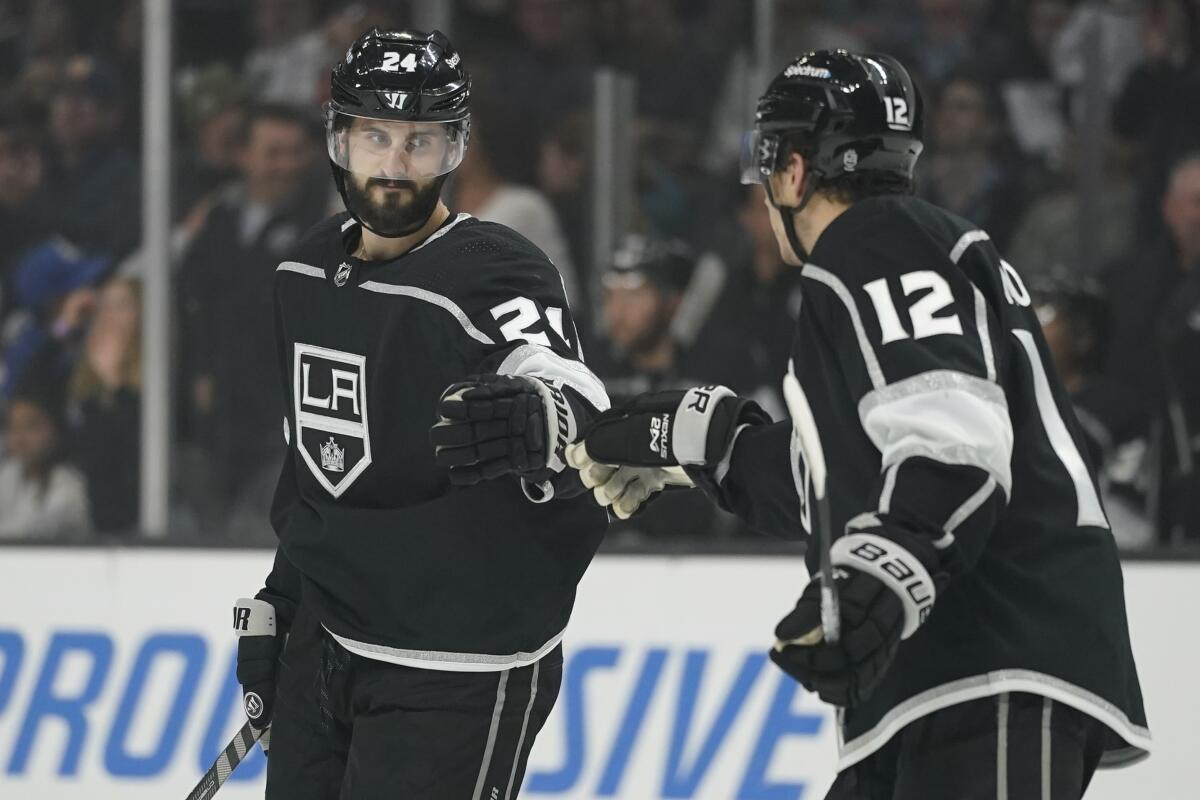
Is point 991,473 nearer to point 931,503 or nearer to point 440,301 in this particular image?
point 931,503

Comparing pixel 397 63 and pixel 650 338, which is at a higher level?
pixel 397 63

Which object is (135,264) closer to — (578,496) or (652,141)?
(652,141)

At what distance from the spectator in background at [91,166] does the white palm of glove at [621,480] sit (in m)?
3.31

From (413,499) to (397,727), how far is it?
30cm

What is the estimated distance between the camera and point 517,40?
553 cm

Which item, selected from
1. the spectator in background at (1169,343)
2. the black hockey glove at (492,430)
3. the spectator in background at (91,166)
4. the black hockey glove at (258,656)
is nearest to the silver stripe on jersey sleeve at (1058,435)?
the black hockey glove at (492,430)

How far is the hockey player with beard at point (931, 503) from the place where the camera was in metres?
1.88

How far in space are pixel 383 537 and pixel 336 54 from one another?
10.7 ft

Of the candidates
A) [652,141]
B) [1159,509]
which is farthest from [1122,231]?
[652,141]

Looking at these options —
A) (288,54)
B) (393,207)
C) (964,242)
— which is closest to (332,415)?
(393,207)

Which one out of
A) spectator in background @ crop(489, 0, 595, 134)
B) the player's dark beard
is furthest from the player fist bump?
spectator in background @ crop(489, 0, 595, 134)

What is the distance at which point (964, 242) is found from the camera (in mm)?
2020

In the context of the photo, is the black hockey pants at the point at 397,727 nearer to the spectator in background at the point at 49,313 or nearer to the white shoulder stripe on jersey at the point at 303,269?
the white shoulder stripe on jersey at the point at 303,269

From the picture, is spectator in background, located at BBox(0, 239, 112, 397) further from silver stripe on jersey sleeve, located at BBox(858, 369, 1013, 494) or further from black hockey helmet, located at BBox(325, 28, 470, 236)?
silver stripe on jersey sleeve, located at BBox(858, 369, 1013, 494)
